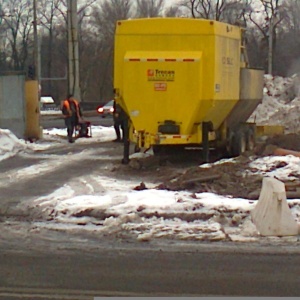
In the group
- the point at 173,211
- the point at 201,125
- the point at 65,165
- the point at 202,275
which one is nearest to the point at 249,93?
the point at 201,125

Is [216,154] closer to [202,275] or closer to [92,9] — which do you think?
[202,275]

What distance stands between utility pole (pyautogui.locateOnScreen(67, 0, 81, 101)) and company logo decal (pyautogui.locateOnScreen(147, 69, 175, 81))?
36.9 feet

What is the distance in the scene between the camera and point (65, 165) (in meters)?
19.5

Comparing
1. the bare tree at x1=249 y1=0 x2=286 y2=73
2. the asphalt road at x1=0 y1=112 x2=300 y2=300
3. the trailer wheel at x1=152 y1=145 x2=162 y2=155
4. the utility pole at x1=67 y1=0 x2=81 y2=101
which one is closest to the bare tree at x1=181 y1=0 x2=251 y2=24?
the bare tree at x1=249 y1=0 x2=286 y2=73

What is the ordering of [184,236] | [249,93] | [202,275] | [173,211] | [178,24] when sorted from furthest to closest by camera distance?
[249,93] < [178,24] < [173,211] < [184,236] < [202,275]

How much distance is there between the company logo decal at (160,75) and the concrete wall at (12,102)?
30.0 ft

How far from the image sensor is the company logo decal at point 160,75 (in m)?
17.5

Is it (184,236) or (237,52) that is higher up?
(237,52)

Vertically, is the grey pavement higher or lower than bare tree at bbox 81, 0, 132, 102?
lower

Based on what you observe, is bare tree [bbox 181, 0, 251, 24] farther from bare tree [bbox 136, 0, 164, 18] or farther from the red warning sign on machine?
the red warning sign on machine

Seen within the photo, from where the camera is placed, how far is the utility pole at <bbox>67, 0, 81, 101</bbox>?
93.0ft

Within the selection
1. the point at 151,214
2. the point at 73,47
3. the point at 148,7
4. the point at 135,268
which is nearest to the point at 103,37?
the point at 148,7

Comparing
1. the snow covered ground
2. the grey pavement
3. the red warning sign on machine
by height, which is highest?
the red warning sign on machine

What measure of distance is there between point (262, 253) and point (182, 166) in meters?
9.06
